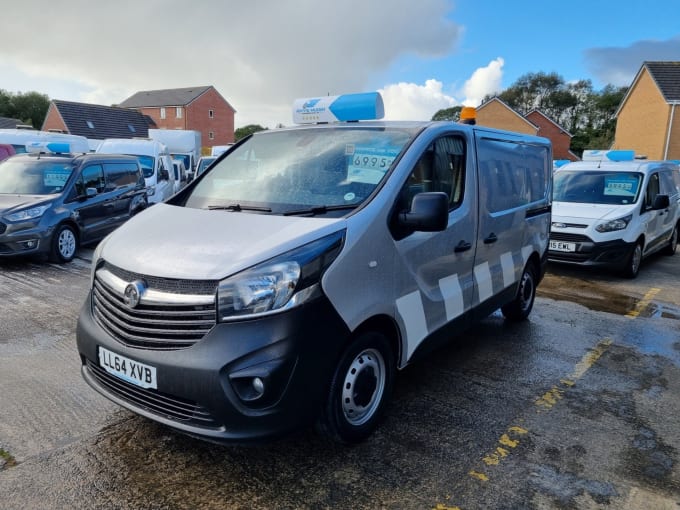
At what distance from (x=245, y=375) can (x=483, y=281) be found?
246cm

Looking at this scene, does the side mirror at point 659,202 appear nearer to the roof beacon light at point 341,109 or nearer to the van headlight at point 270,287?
the roof beacon light at point 341,109

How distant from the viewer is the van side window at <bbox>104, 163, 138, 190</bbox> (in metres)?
9.30

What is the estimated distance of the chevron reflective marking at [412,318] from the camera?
121 inches

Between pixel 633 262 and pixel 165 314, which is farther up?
pixel 165 314

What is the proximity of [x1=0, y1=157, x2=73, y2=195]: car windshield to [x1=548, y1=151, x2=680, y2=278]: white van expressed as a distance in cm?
816

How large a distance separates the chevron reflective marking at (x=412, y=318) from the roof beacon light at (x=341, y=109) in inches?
60.4

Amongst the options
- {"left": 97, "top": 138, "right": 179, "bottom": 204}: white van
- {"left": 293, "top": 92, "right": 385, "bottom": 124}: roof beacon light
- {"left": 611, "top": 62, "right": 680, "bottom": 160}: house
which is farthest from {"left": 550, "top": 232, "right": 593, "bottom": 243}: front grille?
{"left": 611, "top": 62, "right": 680, "bottom": 160}: house

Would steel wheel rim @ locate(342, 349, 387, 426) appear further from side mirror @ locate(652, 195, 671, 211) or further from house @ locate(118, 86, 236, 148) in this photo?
house @ locate(118, 86, 236, 148)

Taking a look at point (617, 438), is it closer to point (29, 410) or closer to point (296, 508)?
point (296, 508)

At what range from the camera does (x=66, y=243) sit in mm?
8047

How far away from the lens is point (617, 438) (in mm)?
3172

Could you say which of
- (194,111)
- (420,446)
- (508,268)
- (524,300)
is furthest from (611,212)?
(194,111)

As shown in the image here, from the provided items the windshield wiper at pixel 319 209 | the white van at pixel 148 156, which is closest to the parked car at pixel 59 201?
the white van at pixel 148 156

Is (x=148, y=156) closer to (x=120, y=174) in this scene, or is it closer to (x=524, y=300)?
(x=120, y=174)
